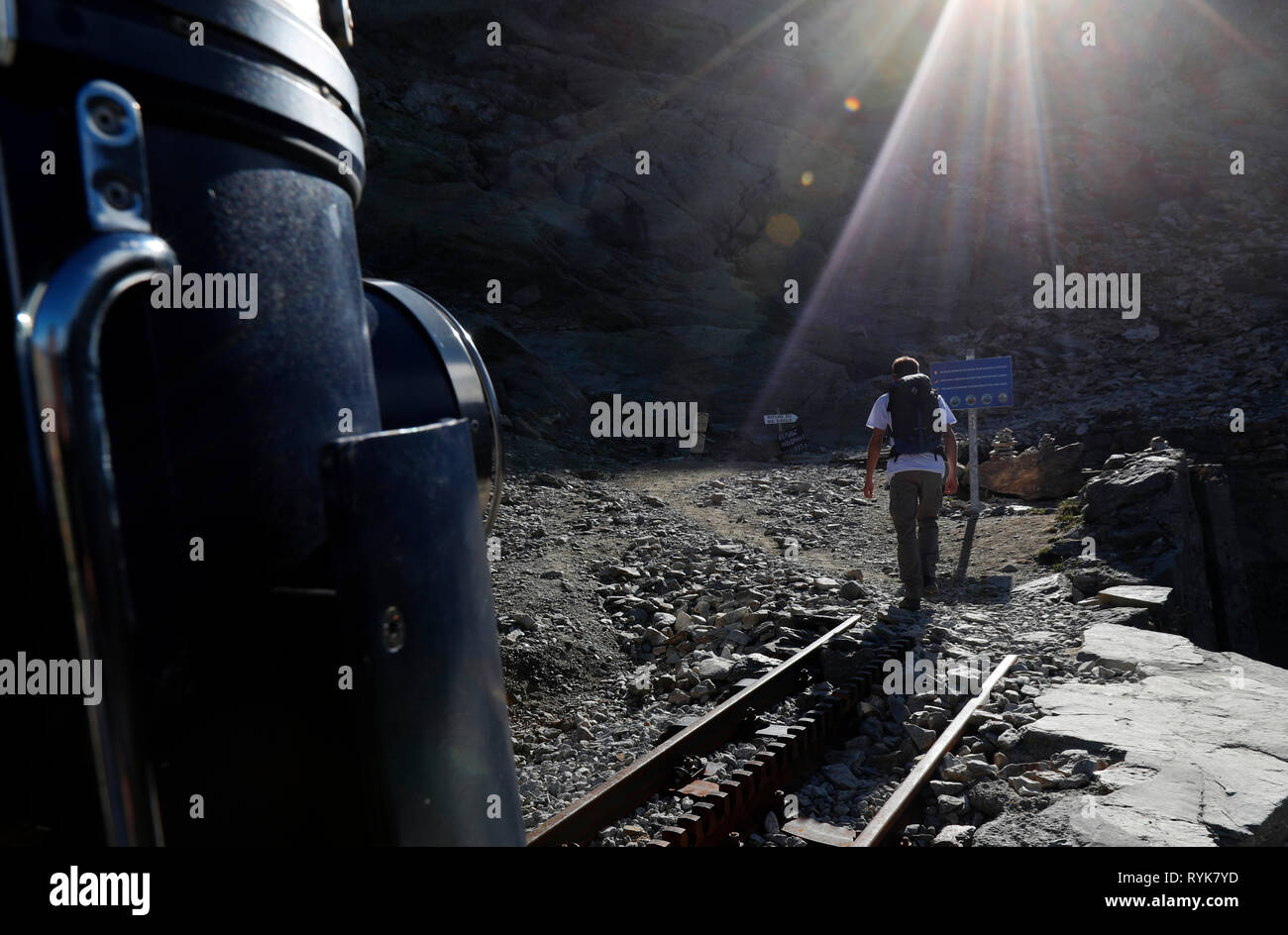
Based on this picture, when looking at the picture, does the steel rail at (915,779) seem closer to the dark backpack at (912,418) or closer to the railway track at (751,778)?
the railway track at (751,778)

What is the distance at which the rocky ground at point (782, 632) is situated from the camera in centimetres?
418

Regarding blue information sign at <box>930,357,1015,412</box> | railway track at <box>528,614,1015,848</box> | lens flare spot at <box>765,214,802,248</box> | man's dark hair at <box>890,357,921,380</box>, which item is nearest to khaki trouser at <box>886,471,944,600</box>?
man's dark hair at <box>890,357,921,380</box>

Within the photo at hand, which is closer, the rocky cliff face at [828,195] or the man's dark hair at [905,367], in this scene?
the man's dark hair at [905,367]

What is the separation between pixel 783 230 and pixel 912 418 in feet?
76.5

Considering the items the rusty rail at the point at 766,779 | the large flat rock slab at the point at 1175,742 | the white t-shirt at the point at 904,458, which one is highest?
the white t-shirt at the point at 904,458

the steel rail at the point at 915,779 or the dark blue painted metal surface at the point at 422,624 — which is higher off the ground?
the dark blue painted metal surface at the point at 422,624

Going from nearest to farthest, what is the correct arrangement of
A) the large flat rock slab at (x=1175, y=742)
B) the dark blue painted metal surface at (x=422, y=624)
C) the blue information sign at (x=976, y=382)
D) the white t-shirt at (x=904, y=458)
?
the dark blue painted metal surface at (x=422, y=624)
the large flat rock slab at (x=1175, y=742)
the white t-shirt at (x=904, y=458)
the blue information sign at (x=976, y=382)

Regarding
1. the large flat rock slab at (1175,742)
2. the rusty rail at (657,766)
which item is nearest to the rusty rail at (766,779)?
the rusty rail at (657,766)

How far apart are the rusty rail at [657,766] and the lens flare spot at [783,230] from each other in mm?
25046

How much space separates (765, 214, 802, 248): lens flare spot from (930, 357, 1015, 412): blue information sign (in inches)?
735

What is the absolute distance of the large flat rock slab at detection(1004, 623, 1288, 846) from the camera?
10.7 feet
